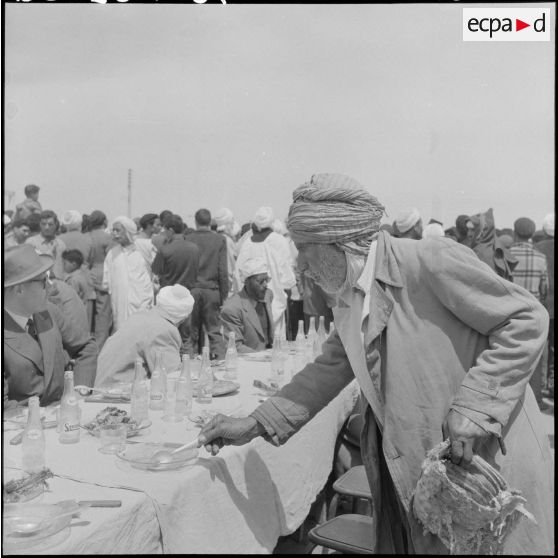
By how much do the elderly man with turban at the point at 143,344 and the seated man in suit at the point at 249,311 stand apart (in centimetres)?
104

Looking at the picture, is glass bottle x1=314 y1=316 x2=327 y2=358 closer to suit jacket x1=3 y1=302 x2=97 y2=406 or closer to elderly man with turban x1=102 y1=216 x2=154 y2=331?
suit jacket x1=3 y1=302 x2=97 y2=406

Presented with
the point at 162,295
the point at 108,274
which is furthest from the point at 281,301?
the point at 162,295

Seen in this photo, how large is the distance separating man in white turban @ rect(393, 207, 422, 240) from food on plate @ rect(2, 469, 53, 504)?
538cm

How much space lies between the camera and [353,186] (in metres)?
1.83

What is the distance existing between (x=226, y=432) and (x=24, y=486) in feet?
2.08

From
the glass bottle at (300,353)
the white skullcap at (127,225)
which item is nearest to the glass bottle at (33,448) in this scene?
the glass bottle at (300,353)

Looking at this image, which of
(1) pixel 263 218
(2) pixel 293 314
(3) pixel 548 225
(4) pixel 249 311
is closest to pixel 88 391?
(4) pixel 249 311

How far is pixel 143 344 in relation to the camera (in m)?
3.75

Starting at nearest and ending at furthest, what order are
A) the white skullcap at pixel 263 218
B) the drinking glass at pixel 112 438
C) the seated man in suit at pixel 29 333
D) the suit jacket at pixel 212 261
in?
the drinking glass at pixel 112 438 < the seated man in suit at pixel 29 333 < the suit jacket at pixel 212 261 < the white skullcap at pixel 263 218

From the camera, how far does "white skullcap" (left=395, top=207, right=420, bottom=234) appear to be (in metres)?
6.77

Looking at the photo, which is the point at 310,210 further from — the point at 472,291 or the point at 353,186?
the point at 472,291

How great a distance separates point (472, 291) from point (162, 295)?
2.74 m

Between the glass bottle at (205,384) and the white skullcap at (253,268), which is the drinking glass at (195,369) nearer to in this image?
the glass bottle at (205,384)

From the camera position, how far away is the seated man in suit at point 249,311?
517cm
